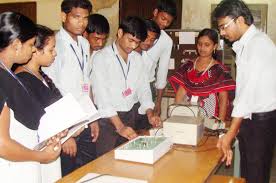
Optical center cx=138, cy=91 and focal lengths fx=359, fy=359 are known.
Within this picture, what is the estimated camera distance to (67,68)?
222 centimetres

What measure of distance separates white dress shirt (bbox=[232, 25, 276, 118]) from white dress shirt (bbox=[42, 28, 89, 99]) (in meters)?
0.98

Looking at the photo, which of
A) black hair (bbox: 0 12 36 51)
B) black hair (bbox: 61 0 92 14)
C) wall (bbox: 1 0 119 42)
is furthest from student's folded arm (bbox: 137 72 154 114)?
wall (bbox: 1 0 119 42)

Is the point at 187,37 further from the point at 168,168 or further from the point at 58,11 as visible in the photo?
the point at 168,168

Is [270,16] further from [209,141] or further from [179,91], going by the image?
[209,141]

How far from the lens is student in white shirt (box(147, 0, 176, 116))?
128 inches

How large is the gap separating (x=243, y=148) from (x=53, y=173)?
1.21 metres

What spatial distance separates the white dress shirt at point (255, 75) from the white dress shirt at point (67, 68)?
976 millimetres

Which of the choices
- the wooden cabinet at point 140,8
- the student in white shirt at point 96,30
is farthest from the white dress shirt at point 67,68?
the wooden cabinet at point 140,8

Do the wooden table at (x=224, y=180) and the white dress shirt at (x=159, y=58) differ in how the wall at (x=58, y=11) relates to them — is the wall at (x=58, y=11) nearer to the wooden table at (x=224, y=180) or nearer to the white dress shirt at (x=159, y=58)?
the white dress shirt at (x=159, y=58)

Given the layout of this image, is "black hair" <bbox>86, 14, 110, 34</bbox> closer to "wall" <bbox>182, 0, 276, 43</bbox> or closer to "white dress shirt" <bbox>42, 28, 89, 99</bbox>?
"white dress shirt" <bbox>42, 28, 89, 99</bbox>

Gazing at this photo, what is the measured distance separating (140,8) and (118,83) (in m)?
2.42

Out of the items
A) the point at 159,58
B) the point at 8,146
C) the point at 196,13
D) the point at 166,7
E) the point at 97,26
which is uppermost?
the point at 196,13

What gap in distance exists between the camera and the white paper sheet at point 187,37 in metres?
4.28

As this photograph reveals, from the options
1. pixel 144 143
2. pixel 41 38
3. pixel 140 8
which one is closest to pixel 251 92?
pixel 144 143
